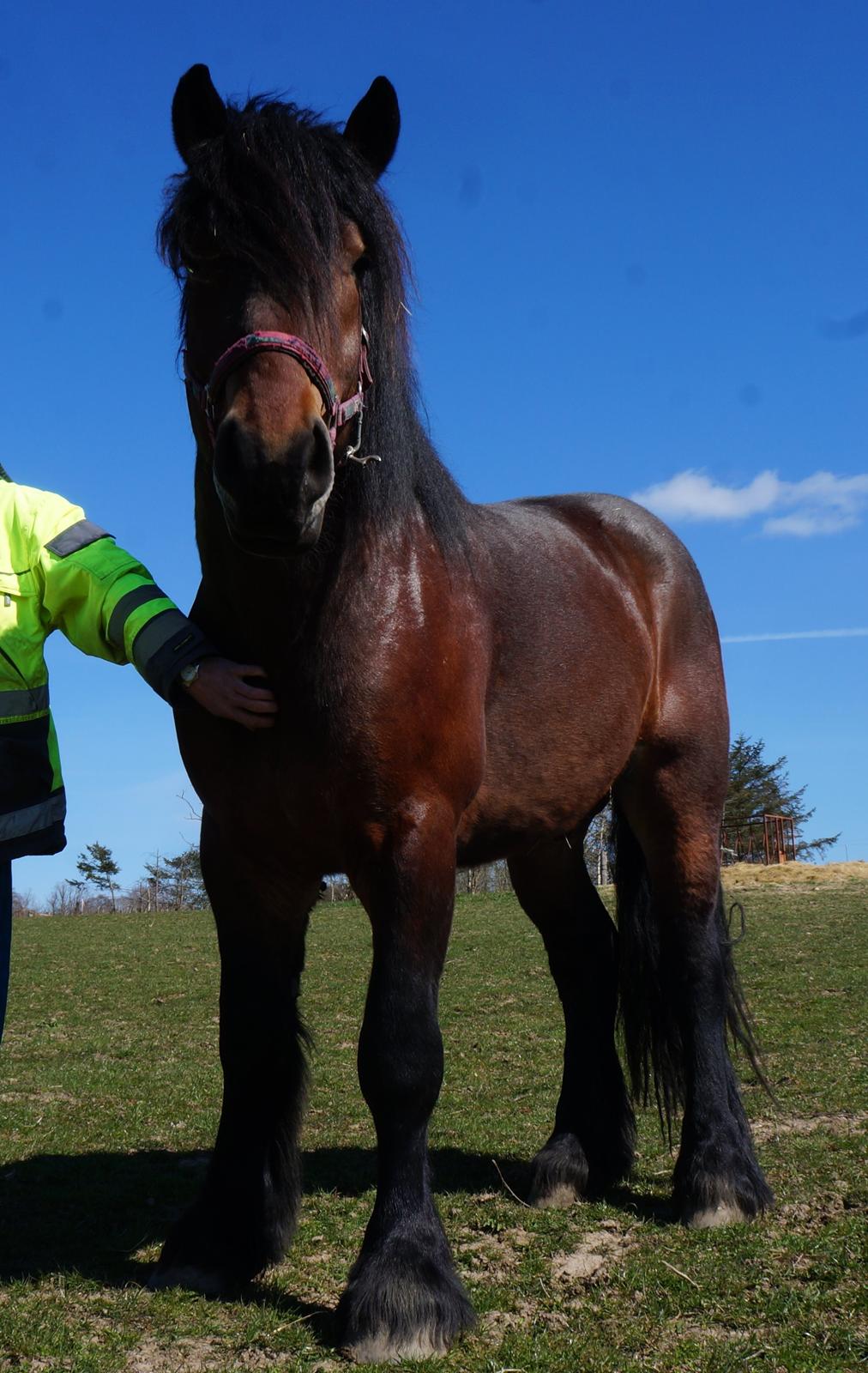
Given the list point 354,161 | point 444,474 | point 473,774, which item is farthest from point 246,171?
point 473,774

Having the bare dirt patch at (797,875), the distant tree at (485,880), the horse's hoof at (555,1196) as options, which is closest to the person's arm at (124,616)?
the horse's hoof at (555,1196)

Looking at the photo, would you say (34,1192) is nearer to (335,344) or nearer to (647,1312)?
(647,1312)

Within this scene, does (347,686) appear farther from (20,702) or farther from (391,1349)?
(391,1349)

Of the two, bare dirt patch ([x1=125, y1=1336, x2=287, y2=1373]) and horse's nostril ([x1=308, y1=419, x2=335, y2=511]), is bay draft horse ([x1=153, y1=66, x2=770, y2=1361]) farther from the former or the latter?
bare dirt patch ([x1=125, y1=1336, x2=287, y2=1373])

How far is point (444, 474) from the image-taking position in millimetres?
3637

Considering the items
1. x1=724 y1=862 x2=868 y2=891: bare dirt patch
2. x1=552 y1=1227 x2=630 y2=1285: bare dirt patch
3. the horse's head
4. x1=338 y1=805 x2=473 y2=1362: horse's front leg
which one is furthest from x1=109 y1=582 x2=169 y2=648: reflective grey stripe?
x1=724 y1=862 x2=868 y2=891: bare dirt patch

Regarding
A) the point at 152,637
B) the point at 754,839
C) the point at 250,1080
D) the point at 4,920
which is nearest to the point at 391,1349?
the point at 250,1080

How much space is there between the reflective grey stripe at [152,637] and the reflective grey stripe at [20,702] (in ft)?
0.85

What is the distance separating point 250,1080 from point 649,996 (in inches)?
72.0

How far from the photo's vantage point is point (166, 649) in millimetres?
3031

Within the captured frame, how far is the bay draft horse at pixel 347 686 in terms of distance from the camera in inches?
111

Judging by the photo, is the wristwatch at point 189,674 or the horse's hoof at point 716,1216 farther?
the horse's hoof at point 716,1216

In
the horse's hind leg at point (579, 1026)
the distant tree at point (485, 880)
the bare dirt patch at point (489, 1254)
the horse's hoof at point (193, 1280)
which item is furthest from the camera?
the distant tree at point (485, 880)

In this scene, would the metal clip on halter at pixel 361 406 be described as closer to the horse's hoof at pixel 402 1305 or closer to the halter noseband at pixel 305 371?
the halter noseband at pixel 305 371
